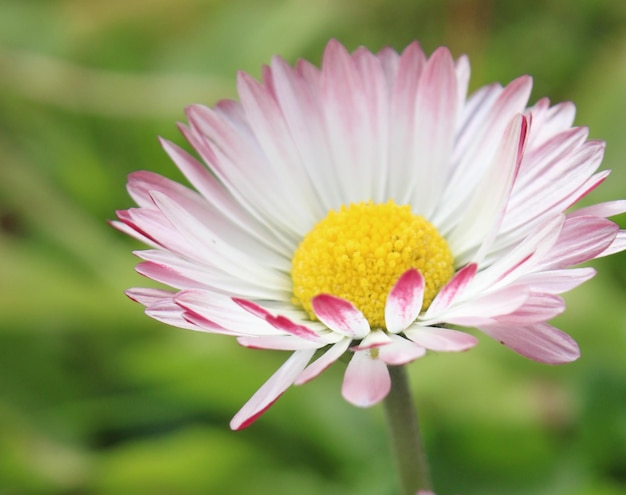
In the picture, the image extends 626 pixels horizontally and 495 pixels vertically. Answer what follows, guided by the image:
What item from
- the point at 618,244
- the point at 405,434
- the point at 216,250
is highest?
the point at 216,250

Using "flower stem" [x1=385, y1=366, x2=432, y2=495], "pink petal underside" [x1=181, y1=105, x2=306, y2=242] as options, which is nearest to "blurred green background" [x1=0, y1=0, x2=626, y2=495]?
"flower stem" [x1=385, y1=366, x2=432, y2=495]

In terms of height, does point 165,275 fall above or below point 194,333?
below

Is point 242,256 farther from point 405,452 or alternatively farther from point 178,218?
point 405,452

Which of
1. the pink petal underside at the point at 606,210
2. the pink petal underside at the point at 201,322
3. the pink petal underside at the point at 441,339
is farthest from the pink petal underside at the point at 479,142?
the pink petal underside at the point at 201,322

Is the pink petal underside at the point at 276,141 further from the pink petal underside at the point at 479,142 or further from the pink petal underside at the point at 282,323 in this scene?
the pink petal underside at the point at 282,323

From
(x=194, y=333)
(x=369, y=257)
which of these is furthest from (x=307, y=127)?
(x=194, y=333)

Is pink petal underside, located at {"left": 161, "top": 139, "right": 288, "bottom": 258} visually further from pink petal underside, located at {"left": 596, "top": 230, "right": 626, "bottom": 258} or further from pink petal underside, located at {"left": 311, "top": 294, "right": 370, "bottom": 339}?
pink petal underside, located at {"left": 596, "top": 230, "right": 626, "bottom": 258}

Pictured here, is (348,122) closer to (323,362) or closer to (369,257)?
(369,257)
